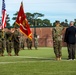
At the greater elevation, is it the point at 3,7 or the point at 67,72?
Result: the point at 3,7

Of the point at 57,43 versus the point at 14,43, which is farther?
the point at 14,43

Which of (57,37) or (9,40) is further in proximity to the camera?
(9,40)

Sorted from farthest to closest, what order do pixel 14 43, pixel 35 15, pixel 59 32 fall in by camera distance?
pixel 35 15 < pixel 14 43 < pixel 59 32

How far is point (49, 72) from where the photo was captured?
511 inches

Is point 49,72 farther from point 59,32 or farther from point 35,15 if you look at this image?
point 35,15

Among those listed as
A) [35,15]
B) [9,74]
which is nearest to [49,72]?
[9,74]

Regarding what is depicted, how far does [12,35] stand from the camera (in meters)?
26.2

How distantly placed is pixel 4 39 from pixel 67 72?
14074mm

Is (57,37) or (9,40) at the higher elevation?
(57,37)

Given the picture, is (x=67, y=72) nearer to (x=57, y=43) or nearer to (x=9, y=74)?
(x=9, y=74)

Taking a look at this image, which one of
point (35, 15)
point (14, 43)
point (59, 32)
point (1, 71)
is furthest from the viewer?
point (35, 15)

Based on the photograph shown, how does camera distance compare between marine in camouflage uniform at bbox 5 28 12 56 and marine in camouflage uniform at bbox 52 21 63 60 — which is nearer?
marine in camouflage uniform at bbox 52 21 63 60

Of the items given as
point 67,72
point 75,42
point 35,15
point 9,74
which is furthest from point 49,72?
point 35,15

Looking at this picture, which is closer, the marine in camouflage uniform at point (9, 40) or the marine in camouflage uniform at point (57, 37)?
the marine in camouflage uniform at point (57, 37)
